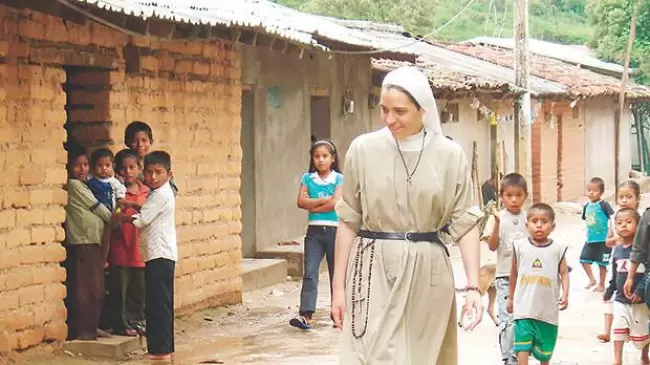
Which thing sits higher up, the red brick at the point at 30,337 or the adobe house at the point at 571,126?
the adobe house at the point at 571,126

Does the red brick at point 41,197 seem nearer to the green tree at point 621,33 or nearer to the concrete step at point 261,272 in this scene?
the concrete step at point 261,272

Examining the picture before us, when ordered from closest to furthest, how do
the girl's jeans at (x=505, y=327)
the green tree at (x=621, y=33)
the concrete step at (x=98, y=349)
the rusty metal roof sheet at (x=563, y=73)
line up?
the girl's jeans at (x=505, y=327)
the concrete step at (x=98, y=349)
the rusty metal roof sheet at (x=563, y=73)
the green tree at (x=621, y=33)

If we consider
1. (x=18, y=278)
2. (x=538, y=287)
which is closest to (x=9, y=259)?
(x=18, y=278)

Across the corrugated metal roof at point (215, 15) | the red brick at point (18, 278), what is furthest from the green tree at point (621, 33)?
the red brick at point (18, 278)

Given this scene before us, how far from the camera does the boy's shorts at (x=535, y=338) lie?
788 cm

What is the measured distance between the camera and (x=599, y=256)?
1385cm

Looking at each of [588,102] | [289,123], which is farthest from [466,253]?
[588,102]

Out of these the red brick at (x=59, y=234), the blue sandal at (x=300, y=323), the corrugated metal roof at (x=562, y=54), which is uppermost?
the corrugated metal roof at (x=562, y=54)

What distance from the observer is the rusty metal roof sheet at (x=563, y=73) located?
1073 inches

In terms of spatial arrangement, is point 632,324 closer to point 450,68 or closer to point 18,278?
point 18,278

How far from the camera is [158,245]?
341 inches

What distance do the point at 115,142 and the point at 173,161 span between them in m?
1.07

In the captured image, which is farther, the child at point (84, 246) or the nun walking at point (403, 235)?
the child at point (84, 246)

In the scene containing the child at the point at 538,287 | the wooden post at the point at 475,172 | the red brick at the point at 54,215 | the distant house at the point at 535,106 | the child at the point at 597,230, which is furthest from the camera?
the wooden post at the point at 475,172
